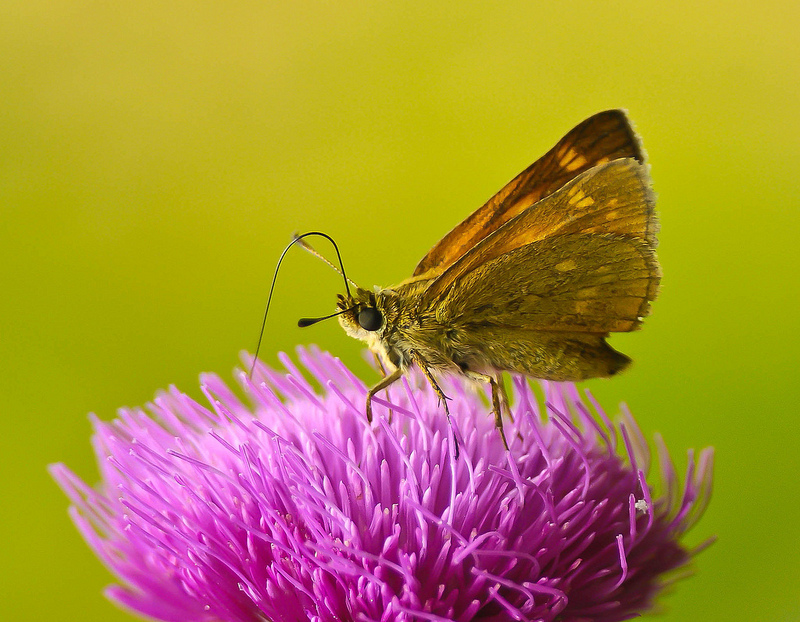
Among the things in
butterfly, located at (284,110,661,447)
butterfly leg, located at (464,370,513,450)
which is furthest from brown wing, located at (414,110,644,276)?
butterfly leg, located at (464,370,513,450)

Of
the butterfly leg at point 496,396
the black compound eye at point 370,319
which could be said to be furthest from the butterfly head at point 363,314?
the butterfly leg at point 496,396

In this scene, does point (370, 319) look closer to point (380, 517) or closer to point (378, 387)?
point (378, 387)

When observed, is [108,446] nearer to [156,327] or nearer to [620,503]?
[620,503]

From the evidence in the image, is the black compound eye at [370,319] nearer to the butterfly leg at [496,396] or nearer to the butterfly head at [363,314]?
the butterfly head at [363,314]

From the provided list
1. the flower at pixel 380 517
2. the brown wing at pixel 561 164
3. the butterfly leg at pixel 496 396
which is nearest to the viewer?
the flower at pixel 380 517

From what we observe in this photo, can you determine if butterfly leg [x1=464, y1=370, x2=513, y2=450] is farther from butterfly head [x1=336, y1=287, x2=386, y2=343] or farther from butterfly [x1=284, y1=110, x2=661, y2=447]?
butterfly head [x1=336, y1=287, x2=386, y2=343]

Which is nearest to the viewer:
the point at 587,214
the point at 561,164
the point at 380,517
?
the point at 380,517

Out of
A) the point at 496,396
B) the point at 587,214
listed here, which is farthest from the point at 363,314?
the point at 587,214

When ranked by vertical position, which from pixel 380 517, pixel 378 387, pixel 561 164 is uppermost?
pixel 561 164
